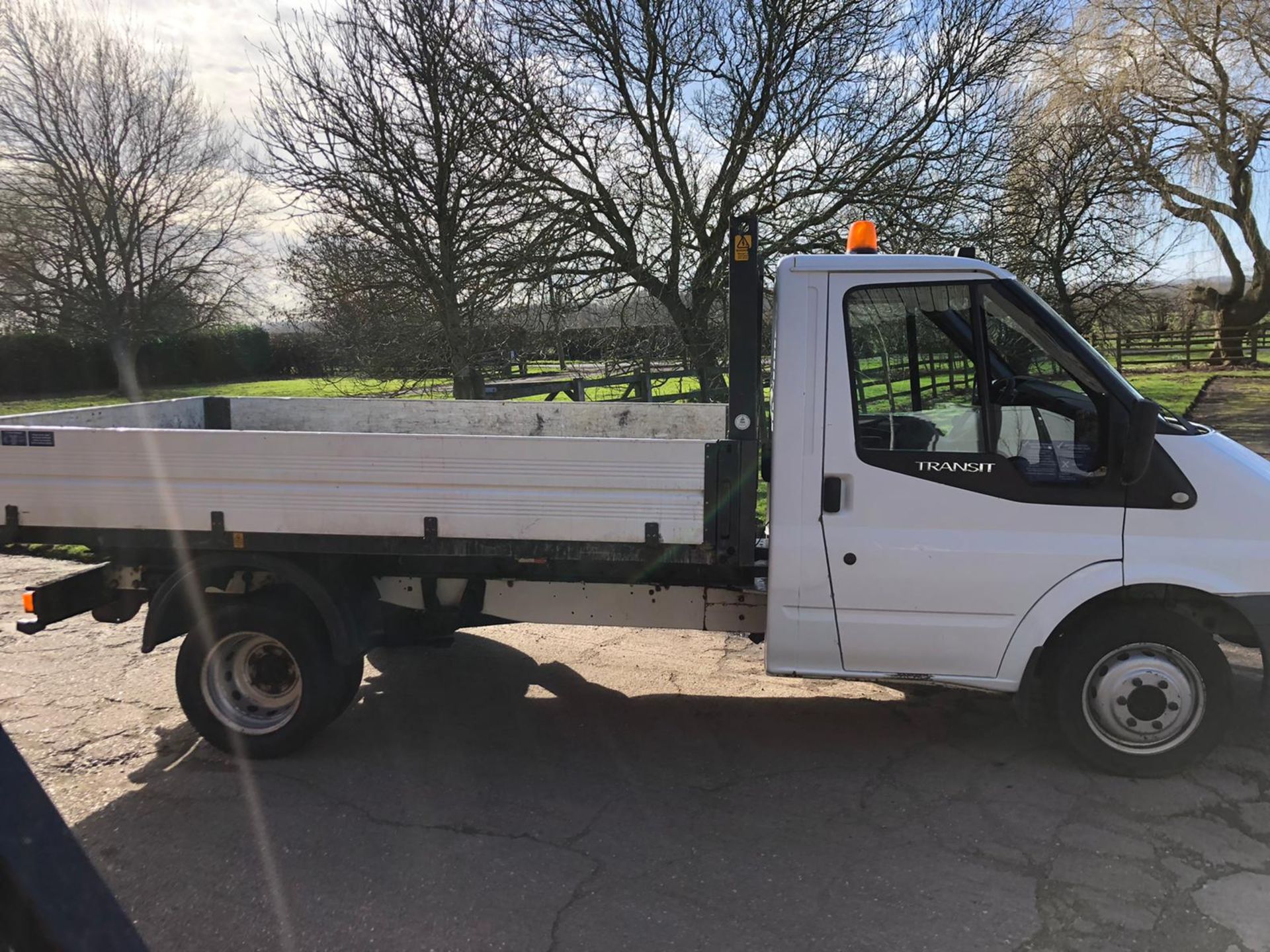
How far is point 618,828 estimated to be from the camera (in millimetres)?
3439

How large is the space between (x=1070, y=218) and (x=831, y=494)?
11.5 metres

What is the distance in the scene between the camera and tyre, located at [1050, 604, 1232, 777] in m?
3.56

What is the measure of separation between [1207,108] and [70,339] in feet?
109

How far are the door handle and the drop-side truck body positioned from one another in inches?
0.5

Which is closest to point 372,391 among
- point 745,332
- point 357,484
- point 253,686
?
point 253,686

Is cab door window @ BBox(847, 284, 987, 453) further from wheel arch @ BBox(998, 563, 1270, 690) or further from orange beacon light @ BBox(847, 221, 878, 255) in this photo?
wheel arch @ BBox(998, 563, 1270, 690)

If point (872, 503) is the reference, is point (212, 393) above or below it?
above

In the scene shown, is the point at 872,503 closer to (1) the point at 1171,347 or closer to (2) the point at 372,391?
(2) the point at 372,391

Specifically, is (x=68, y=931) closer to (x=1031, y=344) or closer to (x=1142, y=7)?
(x=1031, y=344)

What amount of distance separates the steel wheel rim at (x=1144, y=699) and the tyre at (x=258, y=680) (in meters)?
3.45

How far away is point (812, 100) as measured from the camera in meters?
10.6

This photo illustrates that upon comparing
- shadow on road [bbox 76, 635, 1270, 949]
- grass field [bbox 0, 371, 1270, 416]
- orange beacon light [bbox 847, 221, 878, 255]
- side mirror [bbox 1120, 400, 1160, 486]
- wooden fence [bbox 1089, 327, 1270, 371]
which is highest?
wooden fence [bbox 1089, 327, 1270, 371]

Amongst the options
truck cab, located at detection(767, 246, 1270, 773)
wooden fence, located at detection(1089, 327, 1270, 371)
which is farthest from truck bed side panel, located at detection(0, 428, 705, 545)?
wooden fence, located at detection(1089, 327, 1270, 371)

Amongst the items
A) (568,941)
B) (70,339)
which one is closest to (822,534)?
(568,941)
